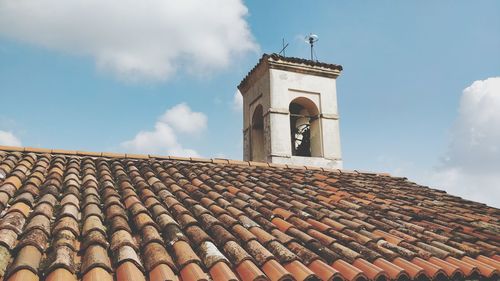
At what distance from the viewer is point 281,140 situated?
8.75m

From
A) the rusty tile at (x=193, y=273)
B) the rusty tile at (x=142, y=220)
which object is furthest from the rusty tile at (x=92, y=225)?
the rusty tile at (x=193, y=273)

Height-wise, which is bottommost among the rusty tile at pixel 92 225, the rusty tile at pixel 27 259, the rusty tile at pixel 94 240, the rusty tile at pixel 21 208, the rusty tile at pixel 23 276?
the rusty tile at pixel 23 276

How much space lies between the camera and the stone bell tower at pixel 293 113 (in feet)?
29.0

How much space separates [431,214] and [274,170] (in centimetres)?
277

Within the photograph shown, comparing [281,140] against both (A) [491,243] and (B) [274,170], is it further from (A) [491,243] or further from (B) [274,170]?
(A) [491,243]

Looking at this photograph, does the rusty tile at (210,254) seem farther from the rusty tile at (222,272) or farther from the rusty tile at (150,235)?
the rusty tile at (150,235)

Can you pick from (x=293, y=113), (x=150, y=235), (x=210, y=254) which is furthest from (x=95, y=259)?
(x=293, y=113)

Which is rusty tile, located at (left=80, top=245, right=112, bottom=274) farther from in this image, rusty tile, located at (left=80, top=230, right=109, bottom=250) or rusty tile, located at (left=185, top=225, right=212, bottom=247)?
rusty tile, located at (left=185, top=225, right=212, bottom=247)

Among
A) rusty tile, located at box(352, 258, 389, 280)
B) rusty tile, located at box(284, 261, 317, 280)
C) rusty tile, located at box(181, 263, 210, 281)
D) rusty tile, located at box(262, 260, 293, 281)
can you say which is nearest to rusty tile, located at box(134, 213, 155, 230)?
rusty tile, located at box(181, 263, 210, 281)

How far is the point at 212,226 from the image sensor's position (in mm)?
3607

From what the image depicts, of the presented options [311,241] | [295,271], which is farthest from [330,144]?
[295,271]

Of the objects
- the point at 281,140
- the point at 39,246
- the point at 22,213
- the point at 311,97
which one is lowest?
the point at 39,246

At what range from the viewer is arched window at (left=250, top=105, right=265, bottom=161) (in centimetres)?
994

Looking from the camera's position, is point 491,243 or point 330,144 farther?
point 330,144
